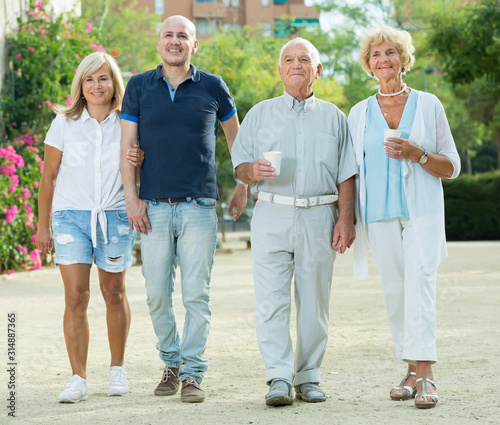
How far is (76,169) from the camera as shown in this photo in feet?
17.0

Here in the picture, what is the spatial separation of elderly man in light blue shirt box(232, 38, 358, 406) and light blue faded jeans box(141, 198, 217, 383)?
1.05 feet

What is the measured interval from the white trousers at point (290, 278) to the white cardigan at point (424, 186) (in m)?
0.23

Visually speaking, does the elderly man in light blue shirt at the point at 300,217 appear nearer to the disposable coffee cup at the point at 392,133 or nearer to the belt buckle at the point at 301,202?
the belt buckle at the point at 301,202

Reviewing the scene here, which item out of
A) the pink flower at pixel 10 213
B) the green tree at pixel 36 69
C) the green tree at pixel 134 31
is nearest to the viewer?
the pink flower at pixel 10 213

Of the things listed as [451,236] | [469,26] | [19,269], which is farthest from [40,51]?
[451,236]

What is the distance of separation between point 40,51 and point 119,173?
1147cm

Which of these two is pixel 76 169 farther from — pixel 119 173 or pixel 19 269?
pixel 19 269

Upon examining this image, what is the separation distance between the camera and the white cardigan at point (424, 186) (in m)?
4.88

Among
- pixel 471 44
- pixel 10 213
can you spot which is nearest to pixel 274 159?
pixel 10 213

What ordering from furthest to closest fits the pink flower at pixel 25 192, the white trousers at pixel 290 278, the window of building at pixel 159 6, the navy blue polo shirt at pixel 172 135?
the window of building at pixel 159 6, the pink flower at pixel 25 192, the navy blue polo shirt at pixel 172 135, the white trousers at pixel 290 278

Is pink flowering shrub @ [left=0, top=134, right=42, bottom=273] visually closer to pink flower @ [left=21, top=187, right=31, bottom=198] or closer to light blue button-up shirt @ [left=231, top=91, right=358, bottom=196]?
pink flower @ [left=21, top=187, right=31, bottom=198]

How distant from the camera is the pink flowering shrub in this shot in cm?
1390

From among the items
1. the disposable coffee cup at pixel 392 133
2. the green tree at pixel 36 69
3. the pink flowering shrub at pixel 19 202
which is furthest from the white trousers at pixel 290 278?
the green tree at pixel 36 69

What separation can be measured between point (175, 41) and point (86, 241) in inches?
53.3
